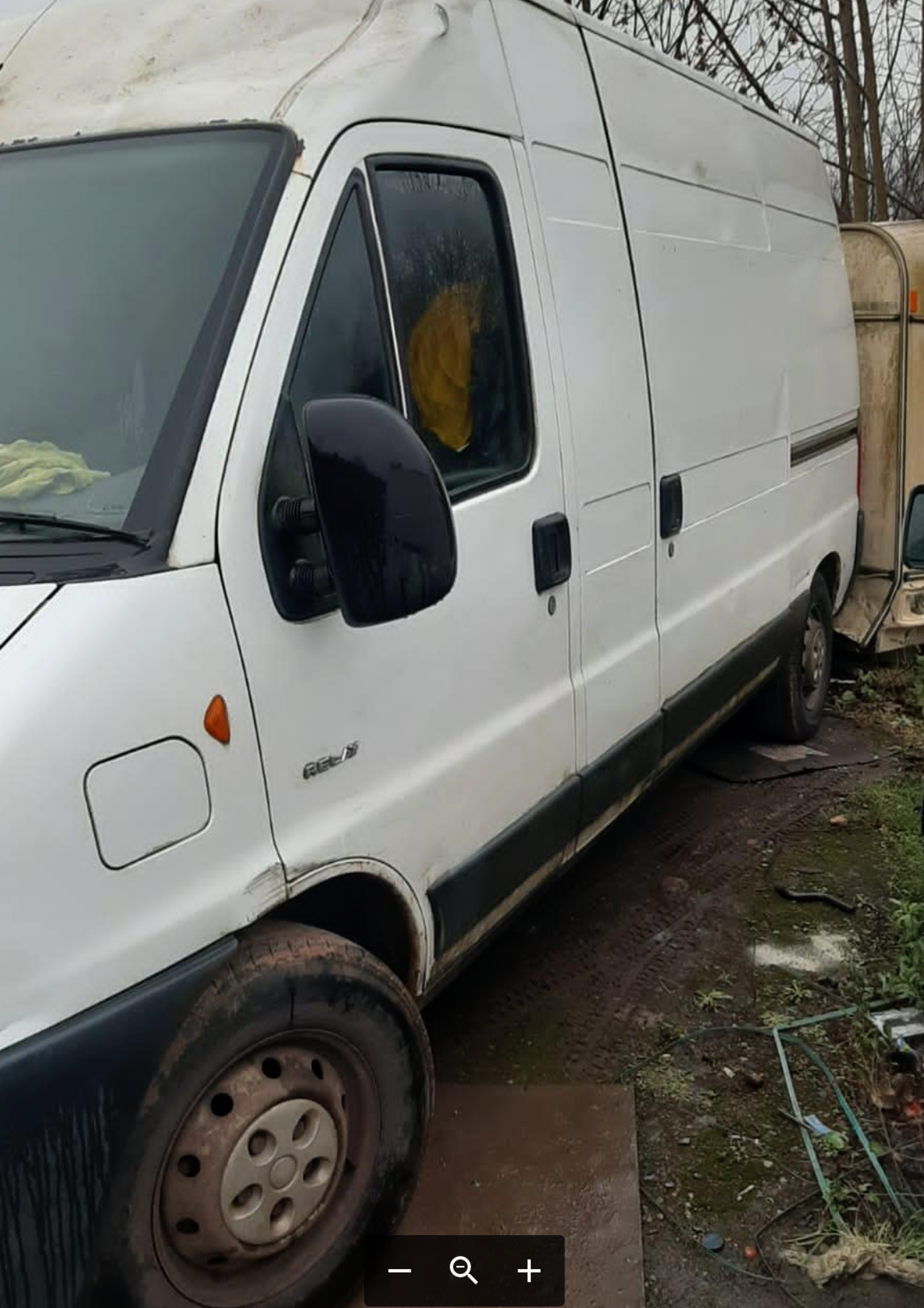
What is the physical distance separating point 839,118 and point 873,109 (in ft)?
2.40

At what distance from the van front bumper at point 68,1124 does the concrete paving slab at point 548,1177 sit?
93 cm

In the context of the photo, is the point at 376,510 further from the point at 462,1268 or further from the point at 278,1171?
the point at 462,1268

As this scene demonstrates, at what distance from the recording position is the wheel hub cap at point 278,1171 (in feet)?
7.12

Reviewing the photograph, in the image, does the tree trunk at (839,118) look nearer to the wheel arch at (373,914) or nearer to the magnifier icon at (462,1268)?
the wheel arch at (373,914)

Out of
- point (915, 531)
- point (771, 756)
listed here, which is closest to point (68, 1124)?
point (771, 756)

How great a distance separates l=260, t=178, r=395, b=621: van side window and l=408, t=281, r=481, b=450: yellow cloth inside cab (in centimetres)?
14

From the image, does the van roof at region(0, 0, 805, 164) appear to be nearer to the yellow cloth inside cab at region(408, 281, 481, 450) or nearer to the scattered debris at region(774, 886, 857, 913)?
the yellow cloth inside cab at region(408, 281, 481, 450)

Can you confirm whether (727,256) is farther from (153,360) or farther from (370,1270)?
(370,1270)

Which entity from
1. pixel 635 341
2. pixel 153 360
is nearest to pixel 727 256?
pixel 635 341

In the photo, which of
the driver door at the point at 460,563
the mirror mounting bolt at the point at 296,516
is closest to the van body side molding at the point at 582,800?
the driver door at the point at 460,563

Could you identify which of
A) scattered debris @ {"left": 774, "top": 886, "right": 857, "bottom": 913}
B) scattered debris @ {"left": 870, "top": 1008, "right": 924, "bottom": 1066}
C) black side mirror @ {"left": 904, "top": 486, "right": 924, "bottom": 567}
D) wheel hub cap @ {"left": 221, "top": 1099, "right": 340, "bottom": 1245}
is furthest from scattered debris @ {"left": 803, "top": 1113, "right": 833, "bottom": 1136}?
black side mirror @ {"left": 904, "top": 486, "right": 924, "bottom": 567}

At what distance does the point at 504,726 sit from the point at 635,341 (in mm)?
1296

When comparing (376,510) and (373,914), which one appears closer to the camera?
(376,510)

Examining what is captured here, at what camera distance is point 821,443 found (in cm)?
539
